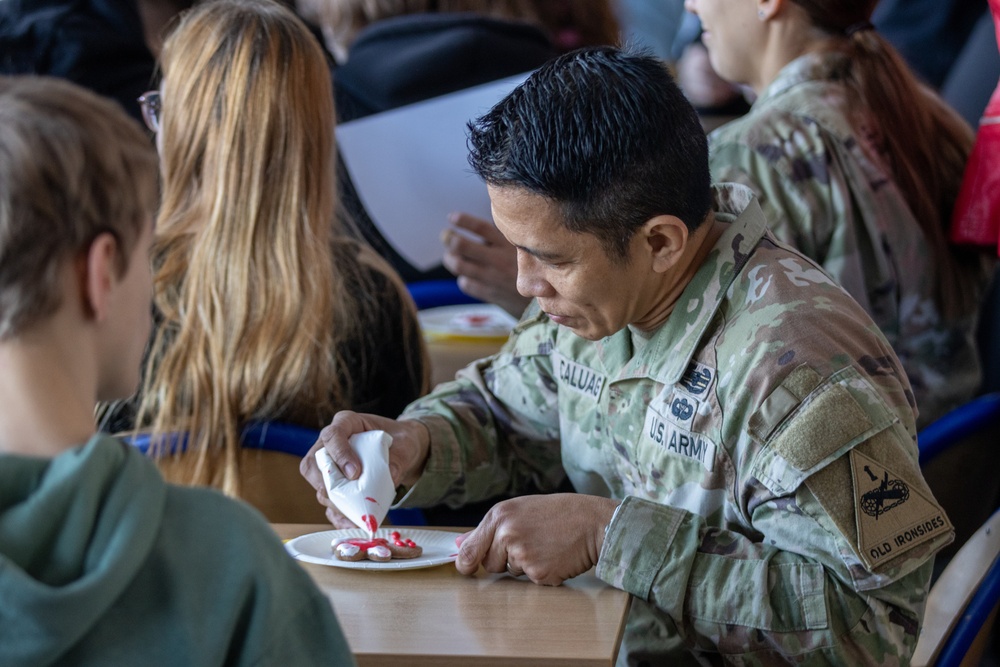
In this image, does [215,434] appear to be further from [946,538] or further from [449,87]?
[449,87]

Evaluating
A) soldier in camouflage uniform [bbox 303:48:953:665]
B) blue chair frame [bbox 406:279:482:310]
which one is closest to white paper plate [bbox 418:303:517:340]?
blue chair frame [bbox 406:279:482:310]

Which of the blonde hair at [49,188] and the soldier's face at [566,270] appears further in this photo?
the soldier's face at [566,270]

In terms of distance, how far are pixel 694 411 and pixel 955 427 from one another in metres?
0.62

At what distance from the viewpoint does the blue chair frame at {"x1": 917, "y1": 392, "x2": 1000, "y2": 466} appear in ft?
5.92

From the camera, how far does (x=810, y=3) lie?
90.3 inches

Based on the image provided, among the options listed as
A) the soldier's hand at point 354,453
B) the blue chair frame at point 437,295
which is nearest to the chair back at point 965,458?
the soldier's hand at point 354,453

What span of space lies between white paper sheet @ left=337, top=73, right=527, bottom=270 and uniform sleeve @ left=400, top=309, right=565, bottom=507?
909mm

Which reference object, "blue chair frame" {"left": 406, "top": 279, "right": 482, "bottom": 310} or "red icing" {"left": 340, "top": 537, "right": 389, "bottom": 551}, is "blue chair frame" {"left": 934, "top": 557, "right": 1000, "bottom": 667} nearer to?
"red icing" {"left": 340, "top": 537, "right": 389, "bottom": 551}

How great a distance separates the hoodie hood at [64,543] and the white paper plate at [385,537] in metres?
0.51

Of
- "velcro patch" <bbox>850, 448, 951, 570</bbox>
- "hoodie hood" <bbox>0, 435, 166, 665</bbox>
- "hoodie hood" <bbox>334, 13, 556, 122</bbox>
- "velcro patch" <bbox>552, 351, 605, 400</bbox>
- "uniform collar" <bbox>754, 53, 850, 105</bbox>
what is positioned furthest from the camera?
"hoodie hood" <bbox>334, 13, 556, 122</bbox>

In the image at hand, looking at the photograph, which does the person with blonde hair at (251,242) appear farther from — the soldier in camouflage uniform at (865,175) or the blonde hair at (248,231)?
the soldier in camouflage uniform at (865,175)

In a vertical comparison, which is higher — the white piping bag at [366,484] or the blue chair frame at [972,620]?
the white piping bag at [366,484]

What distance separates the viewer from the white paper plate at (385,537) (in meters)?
1.38

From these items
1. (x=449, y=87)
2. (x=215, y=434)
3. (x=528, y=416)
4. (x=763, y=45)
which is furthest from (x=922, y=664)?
(x=449, y=87)
